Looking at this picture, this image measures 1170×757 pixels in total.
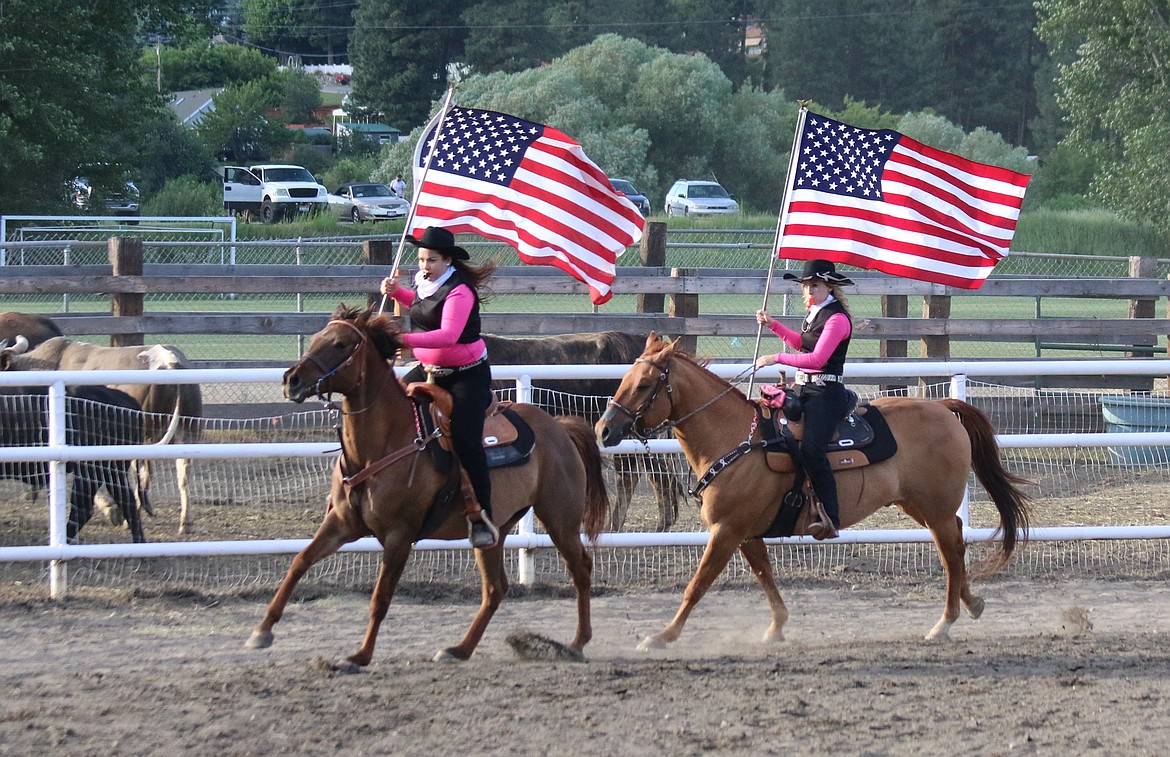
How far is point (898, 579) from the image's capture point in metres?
9.09

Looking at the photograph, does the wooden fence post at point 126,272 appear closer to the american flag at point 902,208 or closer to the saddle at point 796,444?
the american flag at point 902,208

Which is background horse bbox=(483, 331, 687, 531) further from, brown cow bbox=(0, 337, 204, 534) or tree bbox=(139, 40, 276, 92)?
tree bbox=(139, 40, 276, 92)

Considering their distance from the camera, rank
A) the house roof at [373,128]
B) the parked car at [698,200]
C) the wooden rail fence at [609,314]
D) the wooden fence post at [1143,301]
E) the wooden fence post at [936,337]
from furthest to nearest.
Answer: the house roof at [373,128] < the parked car at [698,200] < the wooden fence post at [1143,301] < the wooden fence post at [936,337] < the wooden rail fence at [609,314]

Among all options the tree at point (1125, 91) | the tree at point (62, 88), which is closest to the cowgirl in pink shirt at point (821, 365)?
the tree at point (62, 88)

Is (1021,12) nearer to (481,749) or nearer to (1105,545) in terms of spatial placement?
(1105,545)

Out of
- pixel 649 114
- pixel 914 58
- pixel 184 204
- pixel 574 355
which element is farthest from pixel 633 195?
pixel 914 58

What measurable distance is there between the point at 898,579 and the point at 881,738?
365 centimetres

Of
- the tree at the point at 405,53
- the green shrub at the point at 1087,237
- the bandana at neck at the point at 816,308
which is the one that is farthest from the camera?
the tree at the point at 405,53

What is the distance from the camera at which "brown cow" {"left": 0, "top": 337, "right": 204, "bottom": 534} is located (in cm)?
987

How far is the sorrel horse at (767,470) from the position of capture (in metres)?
7.12

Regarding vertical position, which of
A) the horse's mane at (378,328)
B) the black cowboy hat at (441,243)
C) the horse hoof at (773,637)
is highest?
the black cowboy hat at (441,243)

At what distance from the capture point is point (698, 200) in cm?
4338

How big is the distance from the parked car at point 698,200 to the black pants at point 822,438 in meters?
35.1

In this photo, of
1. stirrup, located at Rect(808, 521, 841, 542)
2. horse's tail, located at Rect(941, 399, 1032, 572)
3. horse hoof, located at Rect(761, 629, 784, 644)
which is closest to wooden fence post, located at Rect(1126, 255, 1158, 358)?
horse's tail, located at Rect(941, 399, 1032, 572)
